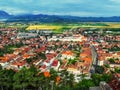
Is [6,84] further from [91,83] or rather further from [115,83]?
[115,83]

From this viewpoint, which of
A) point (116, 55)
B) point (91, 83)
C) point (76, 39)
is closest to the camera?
point (91, 83)

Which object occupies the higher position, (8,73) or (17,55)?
(8,73)

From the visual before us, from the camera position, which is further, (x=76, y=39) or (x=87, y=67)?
(x=76, y=39)

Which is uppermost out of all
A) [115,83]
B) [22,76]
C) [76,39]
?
[115,83]

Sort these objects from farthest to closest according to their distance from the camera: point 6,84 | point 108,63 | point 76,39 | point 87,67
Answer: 1. point 76,39
2. point 108,63
3. point 87,67
4. point 6,84

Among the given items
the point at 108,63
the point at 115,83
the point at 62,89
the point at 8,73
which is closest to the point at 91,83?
the point at 62,89

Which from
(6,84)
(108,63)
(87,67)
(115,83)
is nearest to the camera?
(115,83)

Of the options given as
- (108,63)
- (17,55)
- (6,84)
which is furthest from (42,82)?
(17,55)

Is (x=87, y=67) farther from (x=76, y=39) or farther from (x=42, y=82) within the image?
(x=76, y=39)

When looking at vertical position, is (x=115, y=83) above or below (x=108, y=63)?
above
